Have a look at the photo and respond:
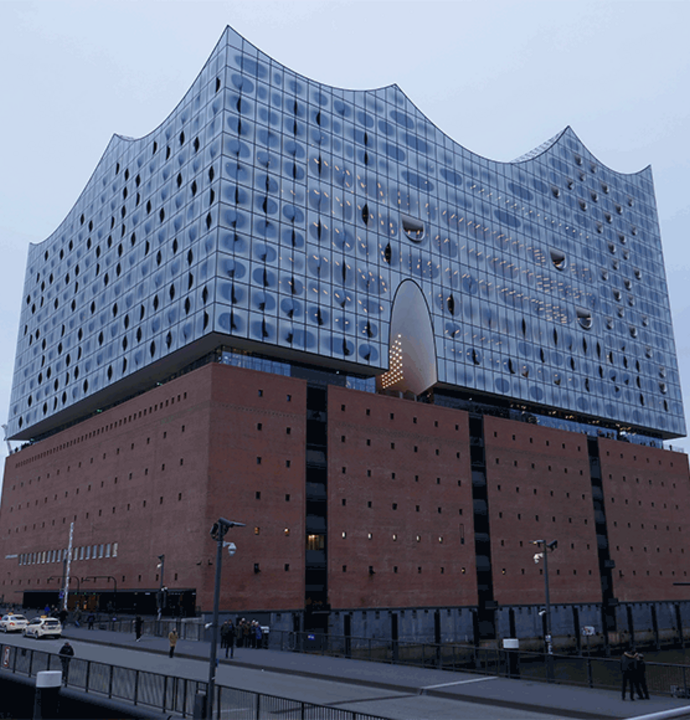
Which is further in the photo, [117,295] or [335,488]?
[117,295]

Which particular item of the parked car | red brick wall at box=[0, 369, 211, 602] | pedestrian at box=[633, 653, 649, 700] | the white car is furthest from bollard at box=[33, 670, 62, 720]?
the parked car

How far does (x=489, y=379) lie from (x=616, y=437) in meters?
23.2

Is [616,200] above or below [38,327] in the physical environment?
above

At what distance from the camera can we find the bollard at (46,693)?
1988cm

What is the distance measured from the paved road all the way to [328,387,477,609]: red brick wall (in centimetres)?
2165

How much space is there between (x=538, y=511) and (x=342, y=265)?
31.3 metres

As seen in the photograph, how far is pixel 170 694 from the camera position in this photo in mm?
19516

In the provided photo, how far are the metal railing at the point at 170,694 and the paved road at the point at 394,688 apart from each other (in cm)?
244

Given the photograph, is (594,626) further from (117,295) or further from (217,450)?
(117,295)

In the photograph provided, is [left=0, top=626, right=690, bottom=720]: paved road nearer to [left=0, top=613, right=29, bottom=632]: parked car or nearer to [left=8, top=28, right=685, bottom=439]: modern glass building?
[left=0, top=613, right=29, bottom=632]: parked car

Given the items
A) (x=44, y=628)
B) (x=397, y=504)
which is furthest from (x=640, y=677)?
(x=397, y=504)

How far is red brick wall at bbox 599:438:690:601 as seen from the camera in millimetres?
76938

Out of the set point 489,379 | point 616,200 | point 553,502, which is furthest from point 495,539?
point 616,200

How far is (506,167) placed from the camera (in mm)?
83062
